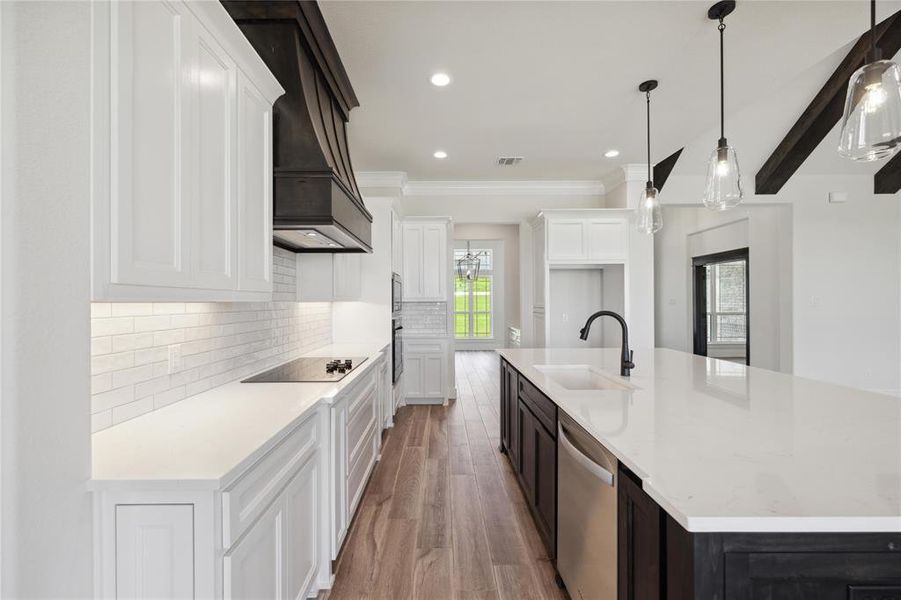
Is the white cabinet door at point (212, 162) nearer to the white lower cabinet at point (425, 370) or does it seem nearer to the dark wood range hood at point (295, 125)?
the dark wood range hood at point (295, 125)

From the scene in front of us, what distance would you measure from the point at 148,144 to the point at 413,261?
411cm

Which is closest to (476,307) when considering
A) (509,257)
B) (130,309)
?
(509,257)

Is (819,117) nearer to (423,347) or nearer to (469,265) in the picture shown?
(423,347)

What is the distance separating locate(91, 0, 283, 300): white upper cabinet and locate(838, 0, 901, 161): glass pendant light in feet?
7.52

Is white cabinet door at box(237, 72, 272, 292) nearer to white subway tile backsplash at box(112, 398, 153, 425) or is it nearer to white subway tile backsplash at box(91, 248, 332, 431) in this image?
white subway tile backsplash at box(91, 248, 332, 431)

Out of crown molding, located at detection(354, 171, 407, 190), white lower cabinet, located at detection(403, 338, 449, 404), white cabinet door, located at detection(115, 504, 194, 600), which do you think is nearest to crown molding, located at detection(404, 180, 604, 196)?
crown molding, located at detection(354, 171, 407, 190)

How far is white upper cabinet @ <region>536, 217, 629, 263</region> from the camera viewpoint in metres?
5.04

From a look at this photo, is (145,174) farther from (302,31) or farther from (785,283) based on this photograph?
(785,283)

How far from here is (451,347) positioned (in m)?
5.33

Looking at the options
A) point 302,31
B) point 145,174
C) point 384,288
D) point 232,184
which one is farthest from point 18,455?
point 384,288

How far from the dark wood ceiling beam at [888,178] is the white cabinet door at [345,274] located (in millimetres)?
6460

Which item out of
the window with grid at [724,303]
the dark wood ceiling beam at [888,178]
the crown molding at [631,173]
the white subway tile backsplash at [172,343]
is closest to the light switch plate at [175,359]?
the white subway tile backsplash at [172,343]

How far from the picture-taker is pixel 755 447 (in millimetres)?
1168

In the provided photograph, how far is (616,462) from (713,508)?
393 mm
